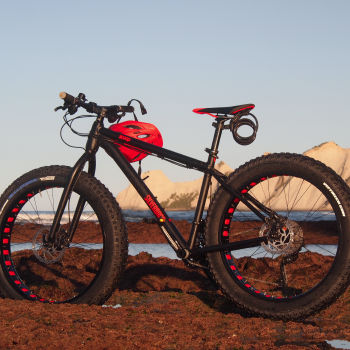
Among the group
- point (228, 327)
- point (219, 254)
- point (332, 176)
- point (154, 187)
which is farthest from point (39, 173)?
point (154, 187)

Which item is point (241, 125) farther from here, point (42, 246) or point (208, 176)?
point (42, 246)

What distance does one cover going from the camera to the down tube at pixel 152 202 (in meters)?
4.85

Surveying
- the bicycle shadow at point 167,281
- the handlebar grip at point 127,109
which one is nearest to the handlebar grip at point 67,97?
the handlebar grip at point 127,109

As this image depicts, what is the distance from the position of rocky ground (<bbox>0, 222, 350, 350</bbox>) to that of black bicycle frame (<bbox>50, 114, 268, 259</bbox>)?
62cm

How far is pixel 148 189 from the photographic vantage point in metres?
5.02

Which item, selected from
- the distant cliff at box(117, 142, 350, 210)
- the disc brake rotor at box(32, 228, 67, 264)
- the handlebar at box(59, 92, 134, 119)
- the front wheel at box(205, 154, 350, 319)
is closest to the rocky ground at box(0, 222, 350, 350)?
the front wheel at box(205, 154, 350, 319)

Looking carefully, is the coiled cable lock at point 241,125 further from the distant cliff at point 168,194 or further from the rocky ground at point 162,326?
the distant cliff at point 168,194

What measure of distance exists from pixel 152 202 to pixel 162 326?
4.30 feet

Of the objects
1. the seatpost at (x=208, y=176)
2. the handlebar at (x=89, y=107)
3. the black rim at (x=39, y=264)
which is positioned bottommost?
the black rim at (x=39, y=264)

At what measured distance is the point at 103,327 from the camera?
386cm

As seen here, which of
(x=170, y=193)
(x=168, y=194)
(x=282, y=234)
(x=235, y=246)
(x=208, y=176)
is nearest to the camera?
(x=282, y=234)

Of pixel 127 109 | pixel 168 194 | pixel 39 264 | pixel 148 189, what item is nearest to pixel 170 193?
pixel 168 194

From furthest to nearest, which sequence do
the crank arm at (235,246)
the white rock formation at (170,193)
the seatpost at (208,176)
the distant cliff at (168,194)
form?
1. the white rock formation at (170,193)
2. the distant cliff at (168,194)
3. the seatpost at (208,176)
4. the crank arm at (235,246)

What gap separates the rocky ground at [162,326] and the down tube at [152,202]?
2.00 ft
